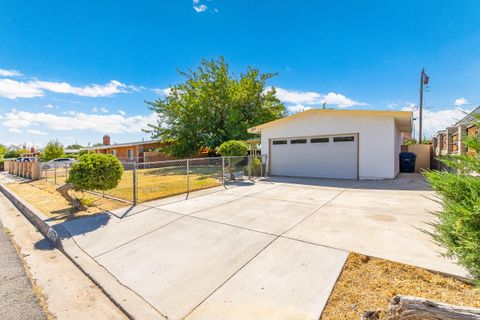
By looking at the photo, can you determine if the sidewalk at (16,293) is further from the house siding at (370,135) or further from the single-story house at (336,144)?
the house siding at (370,135)

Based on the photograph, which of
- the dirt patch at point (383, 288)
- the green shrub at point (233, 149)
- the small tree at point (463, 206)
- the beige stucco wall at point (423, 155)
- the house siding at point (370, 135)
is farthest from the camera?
the beige stucco wall at point (423, 155)

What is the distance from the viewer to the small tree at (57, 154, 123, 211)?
18.8 ft

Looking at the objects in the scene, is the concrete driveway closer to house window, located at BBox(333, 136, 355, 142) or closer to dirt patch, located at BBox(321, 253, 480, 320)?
dirt patch, located at BBox(321, 253, 480, 320)

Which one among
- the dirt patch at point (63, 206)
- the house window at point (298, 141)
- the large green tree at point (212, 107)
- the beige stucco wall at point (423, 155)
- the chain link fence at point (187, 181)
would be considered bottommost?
the dirt patch at point (63, 206)

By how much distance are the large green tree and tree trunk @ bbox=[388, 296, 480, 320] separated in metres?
18.1

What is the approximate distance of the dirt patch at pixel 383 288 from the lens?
2186mm

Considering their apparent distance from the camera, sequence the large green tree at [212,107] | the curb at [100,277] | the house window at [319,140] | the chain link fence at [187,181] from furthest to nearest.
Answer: the large green tree at [212,107]
the house window at [319,140]
the chain link fence at [187,181]
the curb at [100,277]

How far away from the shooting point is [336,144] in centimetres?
1096

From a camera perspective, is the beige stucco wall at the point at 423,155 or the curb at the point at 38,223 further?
the beige stucco wall at the point at 423,155

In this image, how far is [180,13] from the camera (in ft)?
35.5

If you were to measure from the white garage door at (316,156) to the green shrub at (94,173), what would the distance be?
28.7 ft

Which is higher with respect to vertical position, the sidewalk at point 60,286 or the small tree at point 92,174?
the small tree at point 92,174

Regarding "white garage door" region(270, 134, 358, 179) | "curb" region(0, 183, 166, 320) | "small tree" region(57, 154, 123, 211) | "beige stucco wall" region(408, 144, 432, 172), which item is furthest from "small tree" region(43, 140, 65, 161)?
"beige stucco wall" region(408, 144, 432, 172)

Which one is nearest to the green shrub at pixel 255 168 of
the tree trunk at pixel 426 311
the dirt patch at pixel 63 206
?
the dirt patch at pixel 63 206
